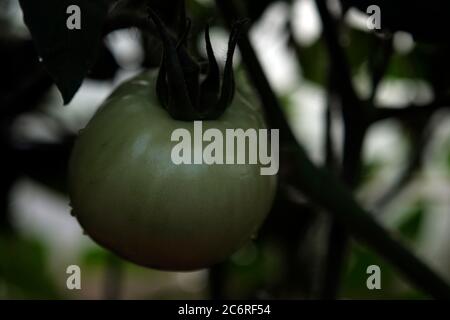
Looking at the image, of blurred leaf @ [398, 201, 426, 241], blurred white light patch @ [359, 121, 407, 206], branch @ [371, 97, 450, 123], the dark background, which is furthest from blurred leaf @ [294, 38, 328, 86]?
branch @ [371, 97, 450, 123]

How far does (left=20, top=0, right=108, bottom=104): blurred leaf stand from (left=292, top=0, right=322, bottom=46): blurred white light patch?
13.5 inches

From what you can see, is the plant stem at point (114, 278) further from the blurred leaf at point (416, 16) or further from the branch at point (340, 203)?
the blurred leaf at point (416, 16)

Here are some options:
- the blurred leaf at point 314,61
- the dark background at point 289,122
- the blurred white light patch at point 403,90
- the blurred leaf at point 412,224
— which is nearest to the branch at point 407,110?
the dark background at point 289,122

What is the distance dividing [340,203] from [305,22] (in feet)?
1.11

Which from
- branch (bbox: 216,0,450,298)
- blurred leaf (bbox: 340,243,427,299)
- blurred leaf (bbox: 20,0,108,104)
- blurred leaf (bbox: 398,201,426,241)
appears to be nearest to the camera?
blurred leaf (bbox: 20,0,108,104)

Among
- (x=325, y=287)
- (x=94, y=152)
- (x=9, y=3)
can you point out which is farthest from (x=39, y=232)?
(x=94, y=152)

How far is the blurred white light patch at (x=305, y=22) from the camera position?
754 mm

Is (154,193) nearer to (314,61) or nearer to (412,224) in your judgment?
(314,61)

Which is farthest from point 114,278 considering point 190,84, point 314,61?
point 190,84

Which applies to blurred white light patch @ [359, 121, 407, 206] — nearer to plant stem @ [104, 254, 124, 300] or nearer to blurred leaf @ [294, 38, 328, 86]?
blurred leaf @ [294, 38, 328, 86]

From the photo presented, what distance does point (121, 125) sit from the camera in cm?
42

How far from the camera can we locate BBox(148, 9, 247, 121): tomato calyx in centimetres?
41
